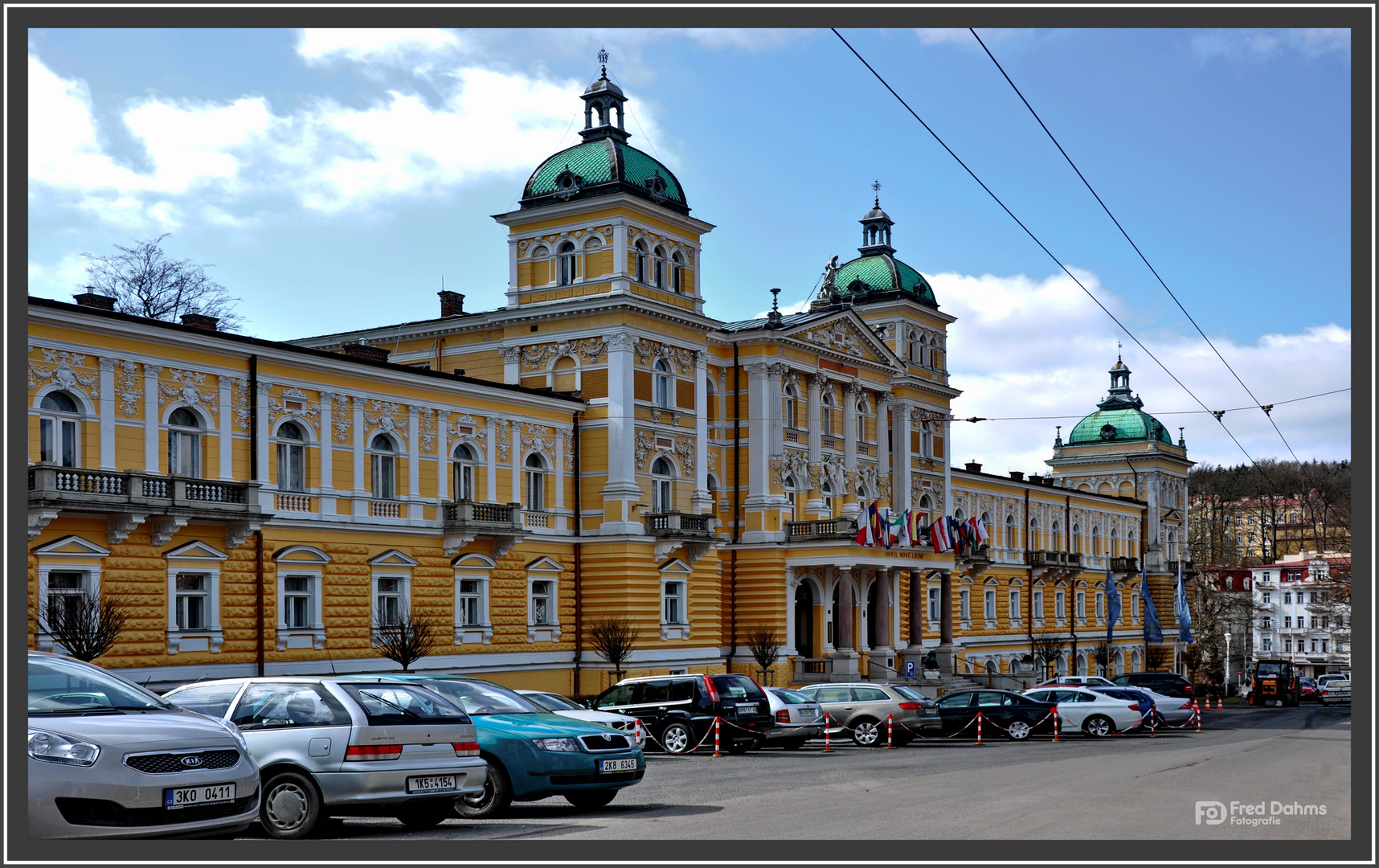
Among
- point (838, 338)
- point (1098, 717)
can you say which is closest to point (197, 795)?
point (1098, 717)

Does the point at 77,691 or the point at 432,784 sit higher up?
the point at 77,691

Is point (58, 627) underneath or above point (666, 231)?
underneath

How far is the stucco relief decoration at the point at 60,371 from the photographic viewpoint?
30.1m

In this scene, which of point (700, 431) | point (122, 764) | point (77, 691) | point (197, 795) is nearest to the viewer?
point (122, 764)

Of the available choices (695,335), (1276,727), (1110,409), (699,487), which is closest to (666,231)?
(695,335)

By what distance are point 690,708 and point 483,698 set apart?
10442 mm

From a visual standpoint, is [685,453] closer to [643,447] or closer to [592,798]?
[643,447]

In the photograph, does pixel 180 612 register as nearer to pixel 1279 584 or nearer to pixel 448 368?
pixel 448 368

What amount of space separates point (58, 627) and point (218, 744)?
17.2 metres

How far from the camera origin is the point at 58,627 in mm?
27938

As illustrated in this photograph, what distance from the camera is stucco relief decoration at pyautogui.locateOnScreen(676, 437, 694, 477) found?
48106 millimetres

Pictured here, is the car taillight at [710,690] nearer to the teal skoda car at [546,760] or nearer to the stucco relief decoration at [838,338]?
the teal skoda car at [546,760]

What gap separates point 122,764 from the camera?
11.9m

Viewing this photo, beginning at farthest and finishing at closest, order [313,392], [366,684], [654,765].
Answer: [313,392]
[654,765]
[366,684]
